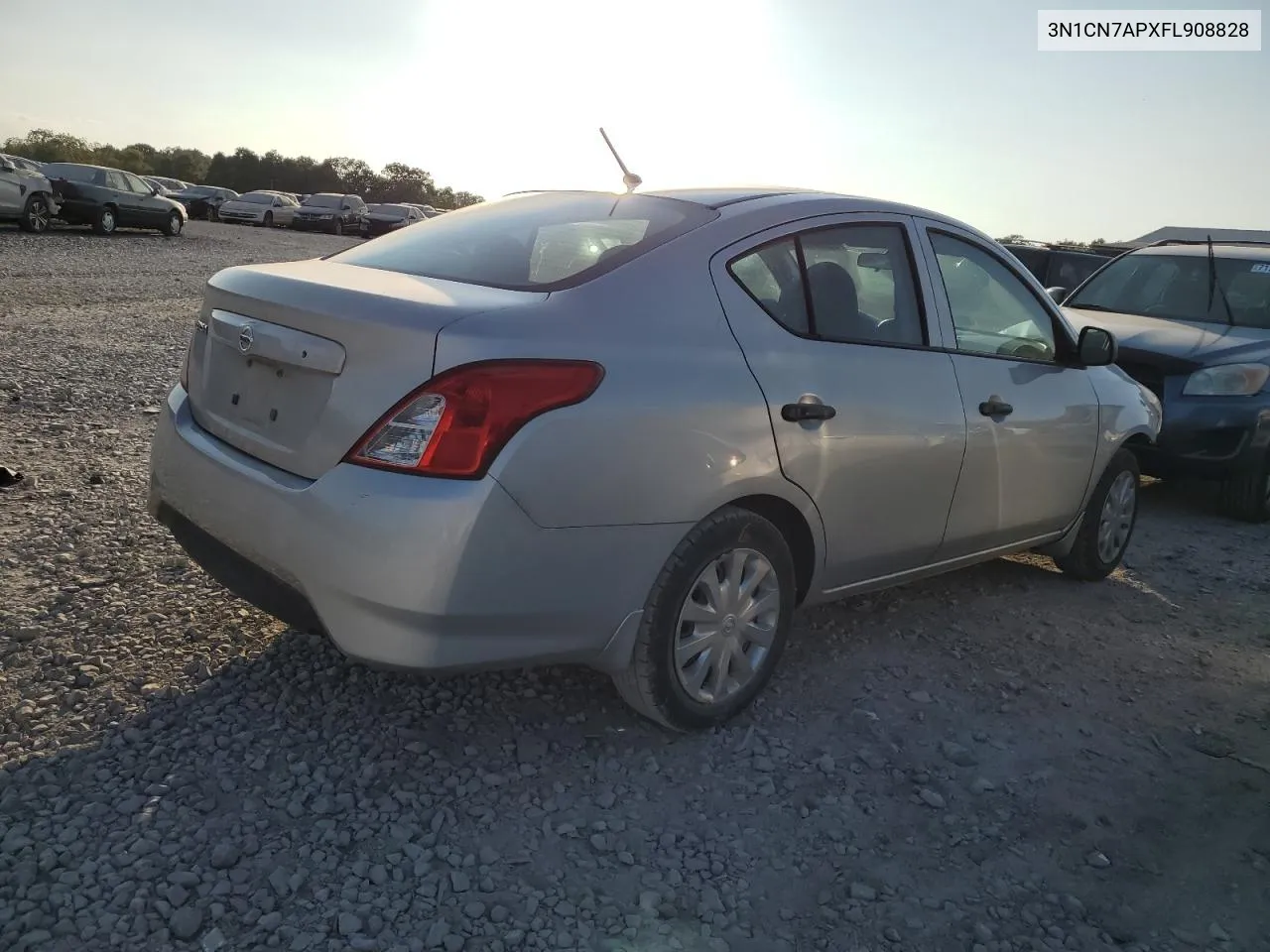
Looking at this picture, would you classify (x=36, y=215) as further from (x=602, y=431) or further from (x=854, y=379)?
(x=602, y=431)

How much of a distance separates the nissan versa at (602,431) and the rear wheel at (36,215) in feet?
64.7

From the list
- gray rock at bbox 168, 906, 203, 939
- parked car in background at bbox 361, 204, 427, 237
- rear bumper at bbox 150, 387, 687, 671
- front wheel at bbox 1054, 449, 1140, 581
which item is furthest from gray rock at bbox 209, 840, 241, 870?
parked car in background at bbox 361, 204, 427, 237

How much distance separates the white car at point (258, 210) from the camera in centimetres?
3775

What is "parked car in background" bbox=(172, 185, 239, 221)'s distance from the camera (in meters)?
37.2

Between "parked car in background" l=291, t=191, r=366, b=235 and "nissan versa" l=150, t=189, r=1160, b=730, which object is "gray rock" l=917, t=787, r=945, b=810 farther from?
"parked car in background" l=291, t=191, r=366, b=235

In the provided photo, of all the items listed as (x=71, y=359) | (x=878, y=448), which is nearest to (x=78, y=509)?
(x=878, y=448)

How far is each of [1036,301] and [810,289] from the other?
158 centimetres

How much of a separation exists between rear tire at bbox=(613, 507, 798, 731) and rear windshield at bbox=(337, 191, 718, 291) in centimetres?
85

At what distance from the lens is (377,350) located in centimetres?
259

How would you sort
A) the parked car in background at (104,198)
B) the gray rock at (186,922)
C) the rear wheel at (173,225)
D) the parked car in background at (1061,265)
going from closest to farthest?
the gray rock at (186,922)
the parked car in background at (1061,265)
the parked car in background at (104,198)
the rear wheel at (173,225)

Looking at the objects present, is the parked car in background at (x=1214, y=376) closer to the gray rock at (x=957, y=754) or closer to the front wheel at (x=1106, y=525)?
the front wheel at (x=1106, y=525)

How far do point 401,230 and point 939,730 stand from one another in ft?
8.52

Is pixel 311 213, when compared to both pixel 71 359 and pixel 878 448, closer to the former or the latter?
pixel 71 359

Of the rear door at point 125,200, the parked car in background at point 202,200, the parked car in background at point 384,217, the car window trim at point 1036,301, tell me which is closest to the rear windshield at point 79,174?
the rear door at point 125,200
